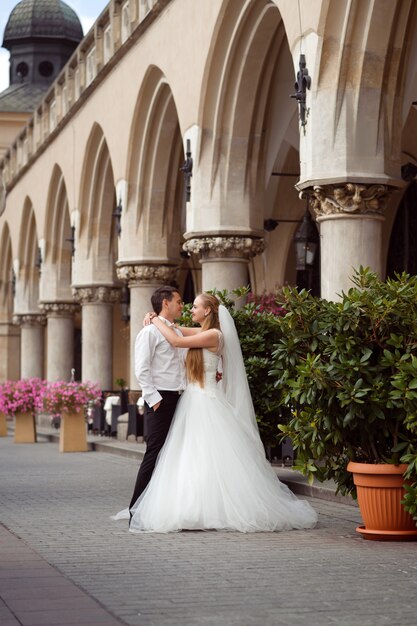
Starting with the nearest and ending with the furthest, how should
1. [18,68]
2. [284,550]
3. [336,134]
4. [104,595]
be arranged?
[104,595] < [284,550] < [336,134] < [18,68]

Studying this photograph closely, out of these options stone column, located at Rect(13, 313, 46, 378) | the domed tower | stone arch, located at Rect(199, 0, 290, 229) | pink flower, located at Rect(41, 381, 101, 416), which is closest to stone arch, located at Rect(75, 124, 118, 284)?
pink flower, located at Rect(41, 381, 101, 416)

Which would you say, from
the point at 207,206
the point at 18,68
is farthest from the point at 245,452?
the point at 18,68

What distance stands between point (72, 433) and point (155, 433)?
40.8 ft

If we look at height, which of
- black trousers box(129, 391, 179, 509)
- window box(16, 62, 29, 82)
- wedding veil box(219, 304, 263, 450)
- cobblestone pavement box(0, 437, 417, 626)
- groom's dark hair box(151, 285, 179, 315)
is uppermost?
window box(16, 62, 29, 82)

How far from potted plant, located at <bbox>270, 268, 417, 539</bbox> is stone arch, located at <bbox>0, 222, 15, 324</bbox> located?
1408 inches

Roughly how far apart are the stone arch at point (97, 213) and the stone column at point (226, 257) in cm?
1028

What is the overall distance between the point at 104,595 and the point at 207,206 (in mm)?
12577

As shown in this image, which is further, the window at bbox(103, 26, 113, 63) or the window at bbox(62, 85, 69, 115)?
the window at bbox(62, 85, 69, 115)

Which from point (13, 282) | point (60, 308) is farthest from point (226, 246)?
point (13, 282)

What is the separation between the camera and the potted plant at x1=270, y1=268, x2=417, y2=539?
922 cm

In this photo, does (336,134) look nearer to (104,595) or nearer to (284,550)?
(284,550)

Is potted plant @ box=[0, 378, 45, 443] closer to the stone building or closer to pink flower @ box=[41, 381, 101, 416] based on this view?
pink flower @ box=[41, 381, 101, 416]

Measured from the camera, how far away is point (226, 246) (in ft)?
62.5

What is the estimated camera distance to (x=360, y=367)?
9.26 m
